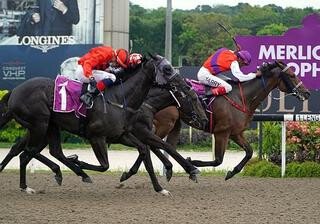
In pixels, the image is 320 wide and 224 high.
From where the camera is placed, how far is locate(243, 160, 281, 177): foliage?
40.5ft

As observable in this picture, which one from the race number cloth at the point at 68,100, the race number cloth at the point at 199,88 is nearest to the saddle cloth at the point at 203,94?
the race number cloth at the point at 199,88

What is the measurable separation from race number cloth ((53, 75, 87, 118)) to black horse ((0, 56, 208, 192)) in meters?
0.09

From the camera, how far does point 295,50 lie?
12711 millimetres

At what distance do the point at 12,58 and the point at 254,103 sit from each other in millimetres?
11139

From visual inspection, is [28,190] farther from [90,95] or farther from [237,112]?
[237,112]

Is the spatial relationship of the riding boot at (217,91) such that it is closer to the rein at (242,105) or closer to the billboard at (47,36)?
the rein at (242,105)

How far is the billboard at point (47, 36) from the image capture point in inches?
810

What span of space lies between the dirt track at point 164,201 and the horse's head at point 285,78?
1.28 m

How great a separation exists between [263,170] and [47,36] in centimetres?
992

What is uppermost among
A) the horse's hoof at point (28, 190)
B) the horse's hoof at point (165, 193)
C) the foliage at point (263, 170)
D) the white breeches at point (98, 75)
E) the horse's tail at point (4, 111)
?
the white breeches at point (98, 75)

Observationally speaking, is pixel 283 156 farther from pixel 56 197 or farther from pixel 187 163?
pixel 56 197

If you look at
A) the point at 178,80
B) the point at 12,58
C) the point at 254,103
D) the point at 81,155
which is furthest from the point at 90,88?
the point at 12,58

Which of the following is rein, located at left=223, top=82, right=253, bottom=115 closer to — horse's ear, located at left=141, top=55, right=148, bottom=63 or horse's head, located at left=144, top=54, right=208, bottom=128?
horse's head, located at left=144, top=54, right=208, bottom=128

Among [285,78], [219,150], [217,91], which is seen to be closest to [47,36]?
[217,91]
